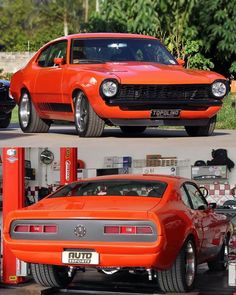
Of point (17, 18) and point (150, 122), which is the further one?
point (17, 18)

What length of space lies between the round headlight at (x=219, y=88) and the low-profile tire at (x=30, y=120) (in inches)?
86.4

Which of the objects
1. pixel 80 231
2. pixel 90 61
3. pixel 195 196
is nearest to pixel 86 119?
pixel 90 61

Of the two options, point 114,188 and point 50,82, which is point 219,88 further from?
point 114,188

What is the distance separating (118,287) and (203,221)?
3.49 feet

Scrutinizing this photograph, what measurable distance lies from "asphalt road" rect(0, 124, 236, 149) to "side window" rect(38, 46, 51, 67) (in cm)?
102

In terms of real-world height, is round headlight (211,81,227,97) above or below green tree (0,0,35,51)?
above

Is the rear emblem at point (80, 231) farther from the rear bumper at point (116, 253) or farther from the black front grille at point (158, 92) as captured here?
the black front grille at point (158, 92)

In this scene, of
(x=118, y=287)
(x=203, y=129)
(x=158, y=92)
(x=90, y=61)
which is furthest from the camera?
(x=90, y=61)

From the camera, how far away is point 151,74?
430 inches

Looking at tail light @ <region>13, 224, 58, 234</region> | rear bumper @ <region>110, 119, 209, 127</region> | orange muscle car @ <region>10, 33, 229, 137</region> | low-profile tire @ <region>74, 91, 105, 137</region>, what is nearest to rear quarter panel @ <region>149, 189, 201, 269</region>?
tail light @ <region>13, 224, 58, 234</region>

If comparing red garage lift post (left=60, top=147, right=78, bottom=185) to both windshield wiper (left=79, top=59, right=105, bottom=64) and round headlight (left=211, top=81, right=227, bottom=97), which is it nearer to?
windshield wiper (left=79, top=59, right=105, bottom=64)

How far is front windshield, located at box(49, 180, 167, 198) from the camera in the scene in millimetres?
9078

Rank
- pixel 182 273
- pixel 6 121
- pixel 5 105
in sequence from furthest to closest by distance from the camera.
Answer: pixel 5 105 → pixel 6 121 → pixel 182 273

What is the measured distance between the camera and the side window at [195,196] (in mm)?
9659
